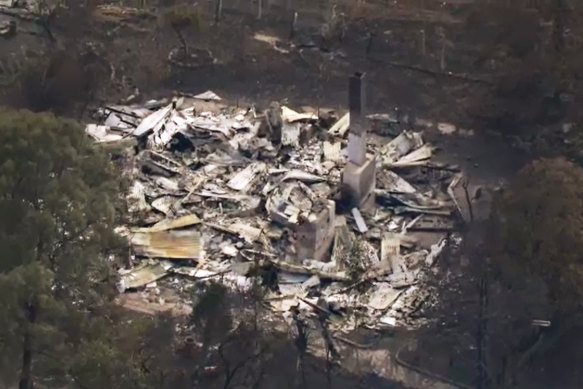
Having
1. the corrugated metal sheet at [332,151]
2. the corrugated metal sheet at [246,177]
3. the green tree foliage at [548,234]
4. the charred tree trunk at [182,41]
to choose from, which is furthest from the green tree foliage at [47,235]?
the charred tree trunk at [182,41]

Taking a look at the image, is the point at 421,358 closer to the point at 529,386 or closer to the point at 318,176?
the point at 529,386

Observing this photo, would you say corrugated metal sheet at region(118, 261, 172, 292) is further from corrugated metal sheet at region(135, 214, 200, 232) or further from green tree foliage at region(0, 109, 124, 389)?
green tree foliage at region(0, 109, 124, 389)

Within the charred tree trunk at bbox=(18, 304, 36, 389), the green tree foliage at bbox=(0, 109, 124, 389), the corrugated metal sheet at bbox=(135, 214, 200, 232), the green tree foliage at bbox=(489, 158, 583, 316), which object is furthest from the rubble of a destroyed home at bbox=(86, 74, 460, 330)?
the green tree foliage at bbox=(0, 109, 124, 389)

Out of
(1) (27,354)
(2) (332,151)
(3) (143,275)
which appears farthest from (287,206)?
(1) (27,354)

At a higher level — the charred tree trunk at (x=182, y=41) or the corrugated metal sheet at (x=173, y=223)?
the charred tree trunk at (x=182, y=41)

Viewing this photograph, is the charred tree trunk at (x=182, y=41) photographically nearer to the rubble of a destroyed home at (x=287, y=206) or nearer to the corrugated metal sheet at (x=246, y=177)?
the rubble of a destroyed home at (x=287, y=206)

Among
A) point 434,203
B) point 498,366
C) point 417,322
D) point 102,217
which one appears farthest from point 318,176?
point 102,217

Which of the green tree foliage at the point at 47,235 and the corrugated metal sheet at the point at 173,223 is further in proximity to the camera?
the corrugated metal sheet at the point at 173,223
